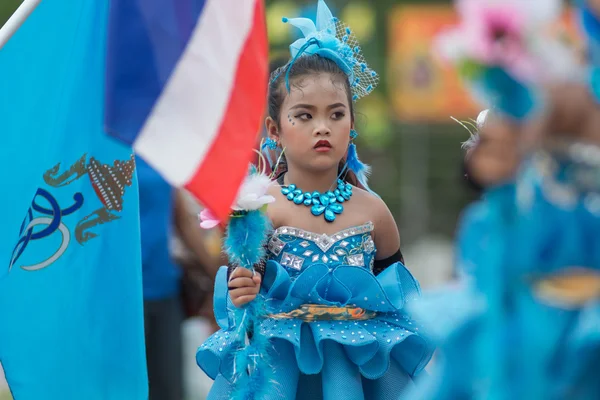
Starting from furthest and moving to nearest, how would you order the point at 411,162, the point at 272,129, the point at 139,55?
the point at 411,162, the point at 272,129, the point at 139,55

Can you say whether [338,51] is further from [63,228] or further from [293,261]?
[63,228]

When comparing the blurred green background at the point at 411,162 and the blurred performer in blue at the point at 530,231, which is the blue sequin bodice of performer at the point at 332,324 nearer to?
the blurred performer in blue at the point at 530,231

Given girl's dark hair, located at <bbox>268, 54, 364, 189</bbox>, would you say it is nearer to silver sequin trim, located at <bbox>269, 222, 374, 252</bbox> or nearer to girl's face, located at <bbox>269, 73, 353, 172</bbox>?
girl's face, located at <bbox>269, 73, 353, 172</bbox>

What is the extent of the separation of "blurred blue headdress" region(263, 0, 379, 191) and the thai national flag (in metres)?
0.74

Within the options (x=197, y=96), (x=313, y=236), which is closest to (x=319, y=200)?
(x=313, y=236)

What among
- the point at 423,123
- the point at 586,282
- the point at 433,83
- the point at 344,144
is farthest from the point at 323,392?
the point at 423,123

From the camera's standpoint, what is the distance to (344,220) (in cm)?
451

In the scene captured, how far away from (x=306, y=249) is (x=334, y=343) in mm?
377

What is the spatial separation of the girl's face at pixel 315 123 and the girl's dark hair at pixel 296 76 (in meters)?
0.02

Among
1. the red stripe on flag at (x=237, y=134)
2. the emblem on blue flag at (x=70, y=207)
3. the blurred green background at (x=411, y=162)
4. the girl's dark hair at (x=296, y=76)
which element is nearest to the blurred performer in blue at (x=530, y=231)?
the red stripe on flag at (x=237, y=134)

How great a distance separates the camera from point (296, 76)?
460 cm

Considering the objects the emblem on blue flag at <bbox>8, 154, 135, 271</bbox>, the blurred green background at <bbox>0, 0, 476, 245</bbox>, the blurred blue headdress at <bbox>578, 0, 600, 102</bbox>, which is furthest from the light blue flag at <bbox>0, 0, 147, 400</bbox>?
the blurred green background at <bbox>0, 0, 476, 245</bbox>

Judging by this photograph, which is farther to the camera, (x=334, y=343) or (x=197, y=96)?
(x=334, y=343)

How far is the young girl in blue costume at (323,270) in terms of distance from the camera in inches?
168
